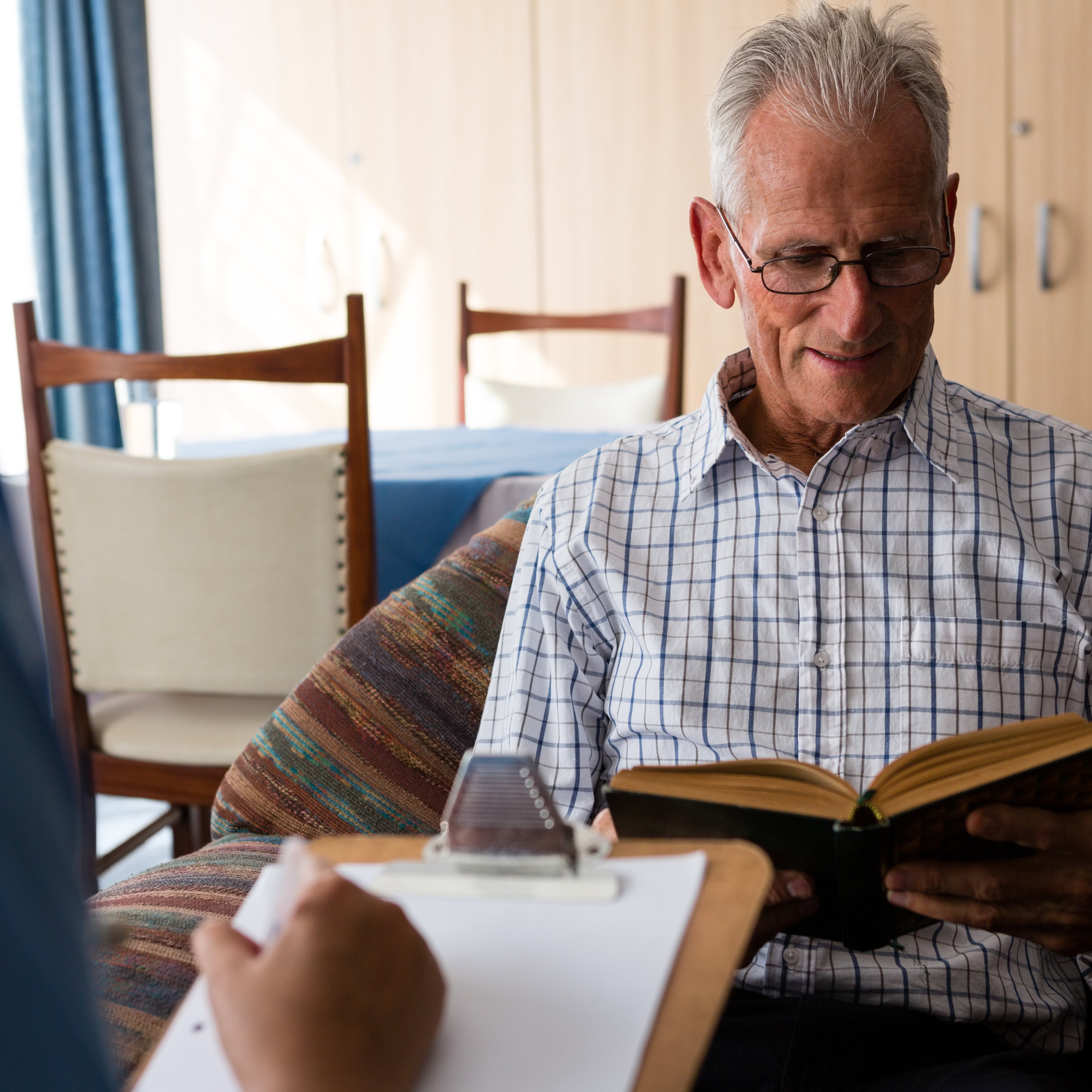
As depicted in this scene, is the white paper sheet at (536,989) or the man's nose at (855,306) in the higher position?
the man's nose at (855,306)

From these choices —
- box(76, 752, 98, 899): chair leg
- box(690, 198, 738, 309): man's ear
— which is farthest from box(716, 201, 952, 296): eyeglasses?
box(76, 752, 98, 899): chair leg

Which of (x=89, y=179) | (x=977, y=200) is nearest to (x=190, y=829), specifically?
(x=977, y=200)

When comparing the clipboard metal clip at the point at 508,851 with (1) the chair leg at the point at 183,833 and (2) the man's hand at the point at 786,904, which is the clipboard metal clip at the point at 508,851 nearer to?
(2) the man's hand at the point at 786,904

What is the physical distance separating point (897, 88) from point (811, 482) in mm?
350

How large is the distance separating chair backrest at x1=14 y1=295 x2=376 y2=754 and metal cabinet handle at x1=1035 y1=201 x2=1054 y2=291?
2347 millimetres

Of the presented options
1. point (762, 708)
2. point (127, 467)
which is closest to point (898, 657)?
point (762, 708)

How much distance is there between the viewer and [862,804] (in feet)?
2.24

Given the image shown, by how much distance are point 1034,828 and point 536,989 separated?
0.40 meters

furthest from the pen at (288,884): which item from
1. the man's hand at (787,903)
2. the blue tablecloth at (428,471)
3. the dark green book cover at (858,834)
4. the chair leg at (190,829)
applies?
the chair leg at (190,829)

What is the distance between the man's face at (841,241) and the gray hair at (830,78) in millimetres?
13

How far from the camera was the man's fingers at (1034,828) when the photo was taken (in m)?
0.71

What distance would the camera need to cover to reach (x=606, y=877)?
0.52m

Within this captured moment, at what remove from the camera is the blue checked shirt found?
0.91m

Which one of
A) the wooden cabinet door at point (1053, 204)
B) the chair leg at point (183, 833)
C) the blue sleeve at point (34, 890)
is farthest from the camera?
the wooden cabinet door at point (1053, 204)
